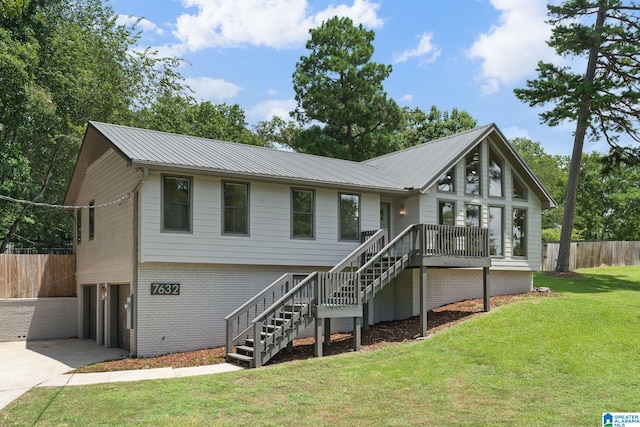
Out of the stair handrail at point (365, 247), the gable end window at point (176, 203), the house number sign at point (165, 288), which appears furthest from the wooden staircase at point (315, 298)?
the gable end window at point (176, 203)

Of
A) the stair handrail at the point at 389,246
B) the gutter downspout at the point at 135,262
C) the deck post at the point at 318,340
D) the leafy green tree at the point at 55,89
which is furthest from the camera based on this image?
the leafy green tree at the point at 55,89

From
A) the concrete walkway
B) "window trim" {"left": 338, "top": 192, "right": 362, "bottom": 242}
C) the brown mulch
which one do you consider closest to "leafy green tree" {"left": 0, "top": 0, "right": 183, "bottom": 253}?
the concrete walkway

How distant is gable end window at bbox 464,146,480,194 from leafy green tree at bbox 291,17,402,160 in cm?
1500

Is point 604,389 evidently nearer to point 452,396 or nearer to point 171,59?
point 452,396

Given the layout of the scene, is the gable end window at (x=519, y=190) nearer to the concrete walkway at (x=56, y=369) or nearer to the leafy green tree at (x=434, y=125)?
the concrete walkway at (x=56, y=369)

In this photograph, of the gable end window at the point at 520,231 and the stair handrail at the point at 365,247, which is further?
the gable end window at the point at 520,231

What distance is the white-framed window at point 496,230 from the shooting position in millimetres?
19719

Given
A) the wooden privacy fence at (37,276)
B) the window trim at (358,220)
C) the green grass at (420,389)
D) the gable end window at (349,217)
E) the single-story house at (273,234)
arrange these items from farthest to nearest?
the wooden privacy fence at (37,276) < the gable end window at (349,217) < the window trim at (358,220) < the single-story house at (273,234) < the green grass at (420,389)

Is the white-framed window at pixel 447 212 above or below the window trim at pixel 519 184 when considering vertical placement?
below

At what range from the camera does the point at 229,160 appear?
1586 cm

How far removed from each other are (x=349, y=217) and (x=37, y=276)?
11.5 m

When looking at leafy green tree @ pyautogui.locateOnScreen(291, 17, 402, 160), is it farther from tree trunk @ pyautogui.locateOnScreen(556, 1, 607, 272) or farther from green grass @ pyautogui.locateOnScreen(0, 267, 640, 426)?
green grass @ pyautogui.locateOnScreen(0, 267, 640, 426)

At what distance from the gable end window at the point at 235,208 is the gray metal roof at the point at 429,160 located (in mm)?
5634

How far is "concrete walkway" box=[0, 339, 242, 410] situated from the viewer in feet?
35.8
